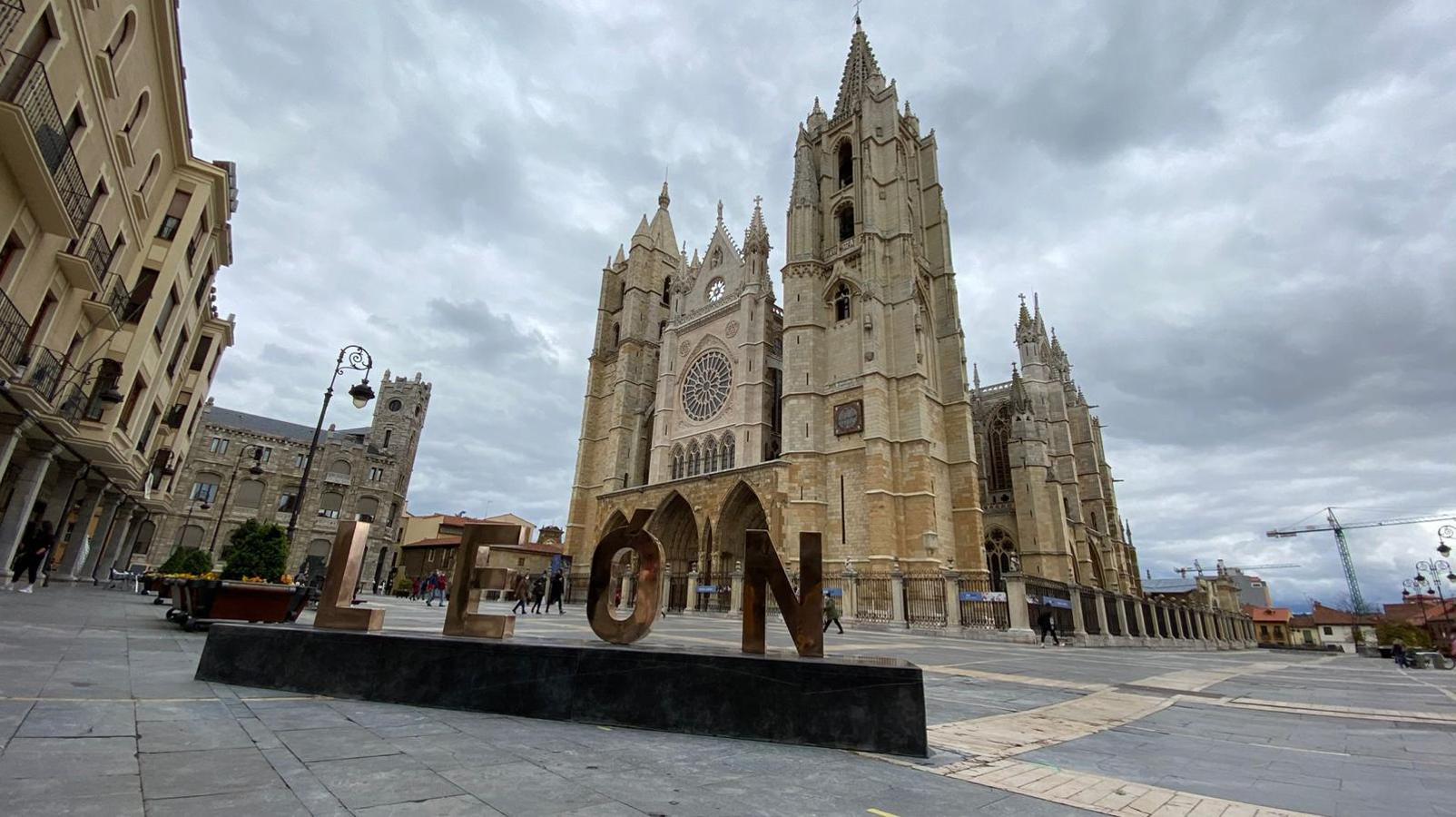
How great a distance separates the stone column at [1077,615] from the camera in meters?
20.5

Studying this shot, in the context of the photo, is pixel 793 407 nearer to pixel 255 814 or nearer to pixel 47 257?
pixel 47 257

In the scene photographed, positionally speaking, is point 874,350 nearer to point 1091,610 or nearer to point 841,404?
point 841,404

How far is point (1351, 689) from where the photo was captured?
9867 mm

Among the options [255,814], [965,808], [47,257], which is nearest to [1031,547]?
[965,808]

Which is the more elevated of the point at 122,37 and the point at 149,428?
the point at 122,37

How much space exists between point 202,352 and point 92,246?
15419 millimetres

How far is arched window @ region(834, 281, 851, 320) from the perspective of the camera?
103 feet

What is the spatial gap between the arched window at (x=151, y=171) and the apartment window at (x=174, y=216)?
1.44 m

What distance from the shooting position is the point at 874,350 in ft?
91.9

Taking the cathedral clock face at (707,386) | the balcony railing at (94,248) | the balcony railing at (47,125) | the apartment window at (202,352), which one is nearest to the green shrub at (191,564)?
the balcony railing at (94,248)

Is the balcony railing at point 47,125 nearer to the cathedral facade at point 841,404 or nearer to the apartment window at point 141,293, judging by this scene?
the apartment window at point 141,293

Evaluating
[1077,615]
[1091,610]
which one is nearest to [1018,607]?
[1077,615]

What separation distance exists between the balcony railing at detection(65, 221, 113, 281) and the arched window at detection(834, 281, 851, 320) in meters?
26.6

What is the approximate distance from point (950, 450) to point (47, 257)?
3026 cm
